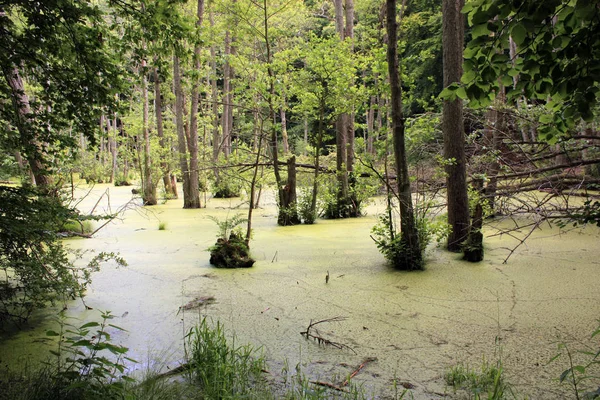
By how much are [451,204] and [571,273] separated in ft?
4.20

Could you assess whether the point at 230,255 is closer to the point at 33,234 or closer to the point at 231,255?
the point at 231,255

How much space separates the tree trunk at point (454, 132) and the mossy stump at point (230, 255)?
2.19 meters

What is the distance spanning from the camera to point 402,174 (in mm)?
4191

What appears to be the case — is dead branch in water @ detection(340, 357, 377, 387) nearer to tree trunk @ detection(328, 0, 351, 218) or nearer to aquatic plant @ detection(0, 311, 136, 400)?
aquatic plant @ detection(0, 311, 136, 400)

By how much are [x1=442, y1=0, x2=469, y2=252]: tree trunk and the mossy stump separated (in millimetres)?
2186

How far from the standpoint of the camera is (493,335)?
8.55 feet

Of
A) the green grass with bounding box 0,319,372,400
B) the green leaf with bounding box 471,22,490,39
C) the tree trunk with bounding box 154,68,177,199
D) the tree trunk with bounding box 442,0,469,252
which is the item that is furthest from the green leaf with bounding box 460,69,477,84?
the tree trunk with bounding box 154,68,177,199

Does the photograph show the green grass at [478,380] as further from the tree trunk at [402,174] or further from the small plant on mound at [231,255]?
the small plant on mound at [231,255]

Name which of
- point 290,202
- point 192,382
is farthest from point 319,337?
point 290,202

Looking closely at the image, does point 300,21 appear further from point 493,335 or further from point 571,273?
point 493,335

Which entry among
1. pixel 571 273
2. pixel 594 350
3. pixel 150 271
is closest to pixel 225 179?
pixel 150 271

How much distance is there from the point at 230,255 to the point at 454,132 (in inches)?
106

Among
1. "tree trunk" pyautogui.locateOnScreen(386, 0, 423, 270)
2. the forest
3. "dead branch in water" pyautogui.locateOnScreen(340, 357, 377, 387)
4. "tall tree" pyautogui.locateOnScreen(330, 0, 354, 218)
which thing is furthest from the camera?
"tall tree" pyautogui.locateOnScreen(330, 0, 354, 218)

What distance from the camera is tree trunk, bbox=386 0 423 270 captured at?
4.01 metres
